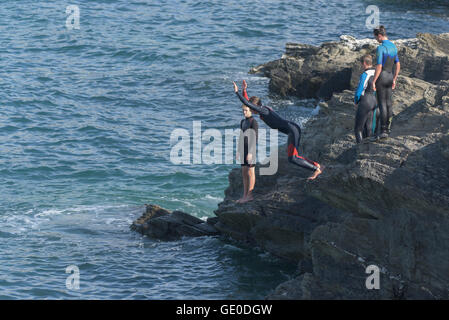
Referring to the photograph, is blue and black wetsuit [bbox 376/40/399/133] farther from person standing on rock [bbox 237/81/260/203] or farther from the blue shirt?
person standing on rock [bbox 237/81/260/203]

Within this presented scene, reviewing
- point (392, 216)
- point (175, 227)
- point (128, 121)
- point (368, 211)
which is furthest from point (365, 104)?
point (128, 121)

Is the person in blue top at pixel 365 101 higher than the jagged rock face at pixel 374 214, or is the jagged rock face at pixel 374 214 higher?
the person in blue top at pixel 365 101

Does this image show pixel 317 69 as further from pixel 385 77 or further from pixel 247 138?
pixel 247 138

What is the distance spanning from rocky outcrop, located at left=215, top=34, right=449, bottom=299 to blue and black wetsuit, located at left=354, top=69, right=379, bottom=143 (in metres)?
0.54

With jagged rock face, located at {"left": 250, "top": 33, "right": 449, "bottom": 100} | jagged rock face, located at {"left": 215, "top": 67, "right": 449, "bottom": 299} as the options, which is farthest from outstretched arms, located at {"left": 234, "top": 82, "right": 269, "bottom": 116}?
jagged rock face, located at {"left": 250, "top": 33, "right": 449, "bottom": 100}

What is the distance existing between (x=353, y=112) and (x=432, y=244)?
→ 563cm

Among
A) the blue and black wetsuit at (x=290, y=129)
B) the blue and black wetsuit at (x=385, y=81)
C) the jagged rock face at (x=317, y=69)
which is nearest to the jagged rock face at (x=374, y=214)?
the blue and black wetsuit at (x=385, y=81)

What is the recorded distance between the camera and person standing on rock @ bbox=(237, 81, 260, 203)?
1642 cm

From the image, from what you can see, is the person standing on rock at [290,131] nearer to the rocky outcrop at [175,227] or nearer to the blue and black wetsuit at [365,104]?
the blue and black wetsuit at [365,104]

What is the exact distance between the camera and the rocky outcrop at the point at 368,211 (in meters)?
12.8

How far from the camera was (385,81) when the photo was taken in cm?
1609

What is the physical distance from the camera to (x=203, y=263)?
713 inches

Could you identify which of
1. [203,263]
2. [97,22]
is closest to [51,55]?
[97,22]

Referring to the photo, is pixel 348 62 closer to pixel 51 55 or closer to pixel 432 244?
pixel 51 55
